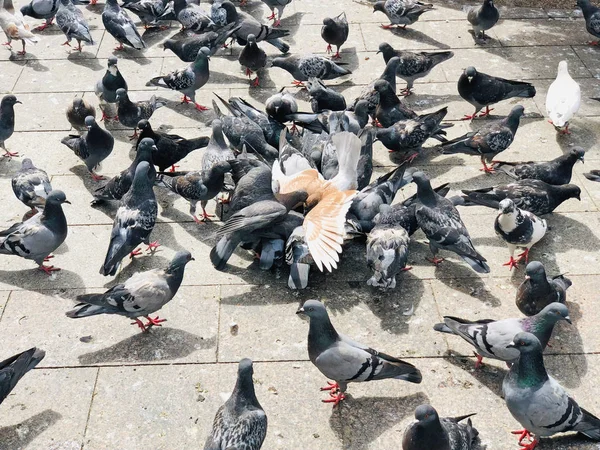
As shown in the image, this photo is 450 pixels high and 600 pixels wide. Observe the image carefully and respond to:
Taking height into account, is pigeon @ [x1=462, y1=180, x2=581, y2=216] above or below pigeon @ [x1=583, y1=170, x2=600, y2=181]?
above

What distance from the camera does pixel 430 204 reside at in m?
8.05

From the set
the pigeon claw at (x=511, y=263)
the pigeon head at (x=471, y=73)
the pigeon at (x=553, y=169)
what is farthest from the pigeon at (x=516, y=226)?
the pigeon head at (x=471, y=73)

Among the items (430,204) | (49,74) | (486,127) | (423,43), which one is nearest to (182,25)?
(49,74)

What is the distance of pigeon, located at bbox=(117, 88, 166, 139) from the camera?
10.1 metres

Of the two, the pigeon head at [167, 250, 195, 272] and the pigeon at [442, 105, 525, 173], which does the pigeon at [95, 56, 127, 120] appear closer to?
the pigeon head at [167, 250, 195, 272]

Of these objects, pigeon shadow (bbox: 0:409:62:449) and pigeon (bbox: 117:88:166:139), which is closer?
pigeon shadow (bbox: 0:409:62:449)

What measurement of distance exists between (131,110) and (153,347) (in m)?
4.30

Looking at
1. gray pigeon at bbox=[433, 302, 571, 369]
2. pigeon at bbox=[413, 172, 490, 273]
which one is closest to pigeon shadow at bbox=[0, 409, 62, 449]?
gray pigeon at bbox=[433, 302, 571, 369]

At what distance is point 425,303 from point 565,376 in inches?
61.4

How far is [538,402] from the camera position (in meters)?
5.79

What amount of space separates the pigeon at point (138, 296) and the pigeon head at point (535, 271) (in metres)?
3.33

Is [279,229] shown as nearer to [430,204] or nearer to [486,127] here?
[430,204]

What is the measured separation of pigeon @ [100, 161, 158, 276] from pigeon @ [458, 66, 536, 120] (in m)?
4.93

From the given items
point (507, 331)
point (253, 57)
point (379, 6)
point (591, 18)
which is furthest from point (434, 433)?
point (591, 18)
